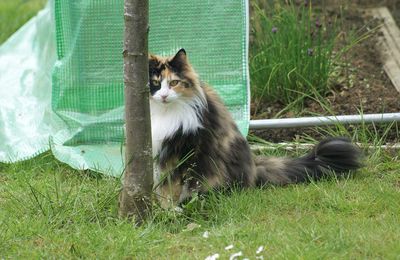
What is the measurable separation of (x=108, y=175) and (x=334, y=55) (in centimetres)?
235

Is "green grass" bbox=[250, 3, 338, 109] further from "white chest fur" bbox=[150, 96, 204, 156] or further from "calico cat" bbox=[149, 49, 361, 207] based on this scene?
"white chest fur" bbox=[150, 96, 204, 156]

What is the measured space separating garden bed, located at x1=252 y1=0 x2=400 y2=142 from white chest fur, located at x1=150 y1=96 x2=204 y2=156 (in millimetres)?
1099

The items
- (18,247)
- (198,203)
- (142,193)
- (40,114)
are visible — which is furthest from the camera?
(40,114)

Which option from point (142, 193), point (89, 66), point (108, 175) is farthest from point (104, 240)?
point (89, 66)

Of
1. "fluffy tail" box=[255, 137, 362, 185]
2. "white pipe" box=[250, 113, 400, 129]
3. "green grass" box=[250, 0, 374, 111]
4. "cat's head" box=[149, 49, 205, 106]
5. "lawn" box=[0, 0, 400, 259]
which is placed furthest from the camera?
"green grass" box=[250, 0, 374, 111]

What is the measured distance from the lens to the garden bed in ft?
16.3

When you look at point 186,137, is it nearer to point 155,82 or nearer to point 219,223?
point 155,82

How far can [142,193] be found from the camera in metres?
3.61

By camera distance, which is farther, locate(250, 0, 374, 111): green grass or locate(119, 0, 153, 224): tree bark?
locate(250, 0, 374, 111): green grass

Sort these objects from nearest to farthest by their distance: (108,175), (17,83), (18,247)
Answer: (18,247)
(108,175)
(17,83)

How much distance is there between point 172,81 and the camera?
393 cm

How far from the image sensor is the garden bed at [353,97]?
4969 millimetres

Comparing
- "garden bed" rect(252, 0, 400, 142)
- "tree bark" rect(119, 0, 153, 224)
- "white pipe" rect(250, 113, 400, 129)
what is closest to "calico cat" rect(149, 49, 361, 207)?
"tree bark" rect(119, 0, 153, 224)

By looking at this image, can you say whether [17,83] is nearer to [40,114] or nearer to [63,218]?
[40,114]
